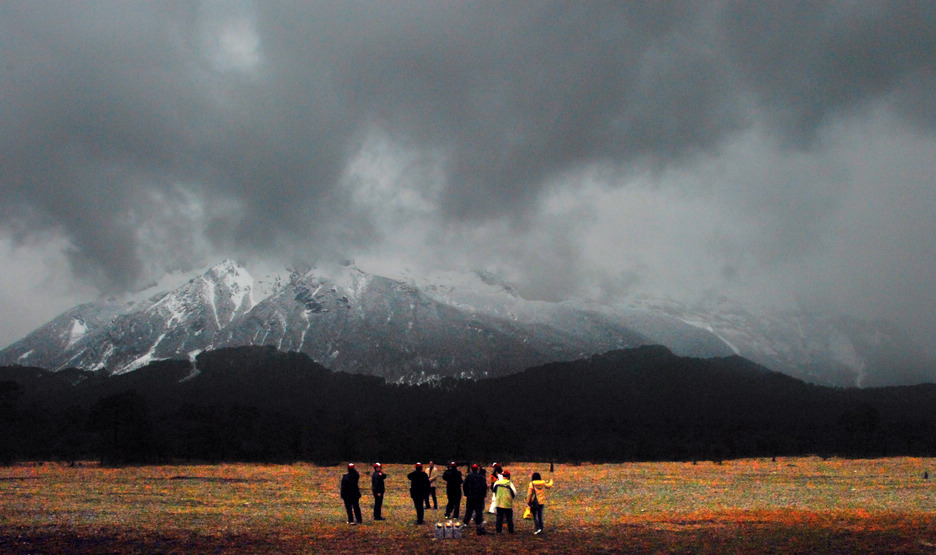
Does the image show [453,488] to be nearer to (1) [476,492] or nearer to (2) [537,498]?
(1) [476,492]

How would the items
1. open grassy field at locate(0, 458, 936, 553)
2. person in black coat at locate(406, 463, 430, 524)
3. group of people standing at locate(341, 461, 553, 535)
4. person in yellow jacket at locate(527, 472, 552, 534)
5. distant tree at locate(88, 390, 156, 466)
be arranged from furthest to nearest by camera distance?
distant tree at locate(88, 390, 156, 466)
person in black coat at locate(406, 463, 430, 524)
group of people standing at locate(341, 461, 553, 535)
person in yellow jacket at locate(527, 472, 552, 534)
open grassy field at locate(0, 458, 936, 553)

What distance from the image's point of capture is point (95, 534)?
82.8ft

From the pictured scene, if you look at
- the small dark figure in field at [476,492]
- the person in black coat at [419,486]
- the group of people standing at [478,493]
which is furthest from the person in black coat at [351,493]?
the small dark figure in field at [476,492]

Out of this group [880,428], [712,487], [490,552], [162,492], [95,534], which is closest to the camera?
[490,552]

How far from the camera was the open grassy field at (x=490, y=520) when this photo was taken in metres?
23.1

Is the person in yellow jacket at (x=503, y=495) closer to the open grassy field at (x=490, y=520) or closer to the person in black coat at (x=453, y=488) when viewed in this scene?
the open grassy field at (x=490, y=520)

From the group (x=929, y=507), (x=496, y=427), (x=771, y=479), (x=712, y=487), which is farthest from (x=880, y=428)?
(x=929, y=507)

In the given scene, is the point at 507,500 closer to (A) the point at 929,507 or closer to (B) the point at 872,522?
(B) the point at 872,522

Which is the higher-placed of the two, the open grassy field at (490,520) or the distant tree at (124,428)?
the distant tree at (124,428)

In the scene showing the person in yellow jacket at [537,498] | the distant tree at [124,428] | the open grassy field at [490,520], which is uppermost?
the distant tree at [124,428]

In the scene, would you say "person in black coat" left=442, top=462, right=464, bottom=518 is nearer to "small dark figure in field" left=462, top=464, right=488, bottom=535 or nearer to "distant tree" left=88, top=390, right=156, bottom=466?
"small dark figure in field" left=462, top=464, right=488, bottom=535

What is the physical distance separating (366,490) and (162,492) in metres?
15.1

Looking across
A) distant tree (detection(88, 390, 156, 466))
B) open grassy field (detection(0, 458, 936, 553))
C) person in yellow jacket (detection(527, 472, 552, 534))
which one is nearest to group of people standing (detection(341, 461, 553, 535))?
person in yellow jacket (detection(527, 472, 552, 534))

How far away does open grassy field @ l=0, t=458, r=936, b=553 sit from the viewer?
23141mm
